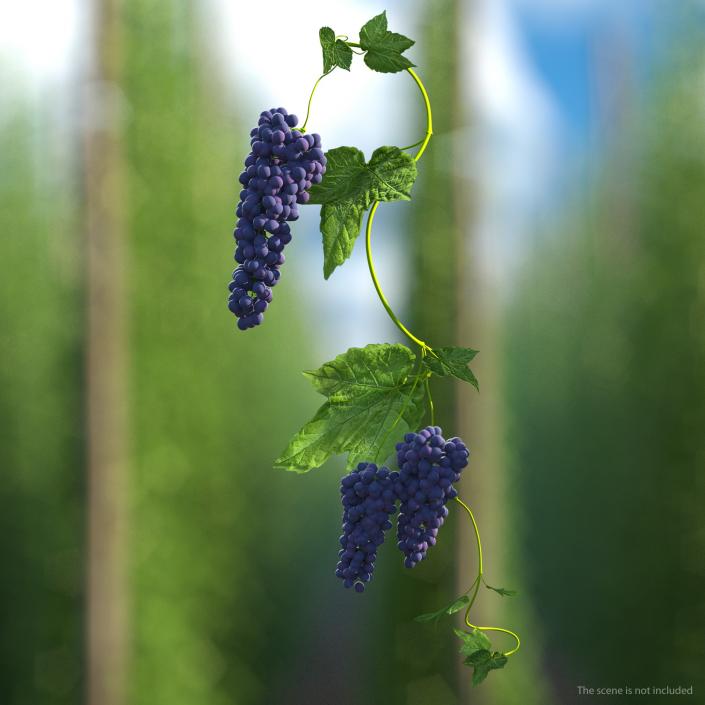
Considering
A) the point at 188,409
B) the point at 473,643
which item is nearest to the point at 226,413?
the point at 188,409

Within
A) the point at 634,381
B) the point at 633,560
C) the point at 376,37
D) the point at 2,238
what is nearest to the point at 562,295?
the point at 634,381

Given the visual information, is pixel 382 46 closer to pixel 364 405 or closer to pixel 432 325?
pixel 364 405

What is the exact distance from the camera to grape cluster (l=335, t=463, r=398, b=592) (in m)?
0.70

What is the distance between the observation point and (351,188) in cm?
75

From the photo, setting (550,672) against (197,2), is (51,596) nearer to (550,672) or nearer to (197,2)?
(197,2)

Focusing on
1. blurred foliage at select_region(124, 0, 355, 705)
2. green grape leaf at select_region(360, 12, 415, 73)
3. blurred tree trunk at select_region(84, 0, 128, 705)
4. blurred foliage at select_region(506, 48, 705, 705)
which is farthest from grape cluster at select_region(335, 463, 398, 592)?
blurred foliage at select_region(506, 48, 705, 705)

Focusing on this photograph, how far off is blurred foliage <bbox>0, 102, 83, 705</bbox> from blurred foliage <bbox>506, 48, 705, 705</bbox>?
7.81ft

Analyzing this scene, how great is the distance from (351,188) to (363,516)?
10.5 inches

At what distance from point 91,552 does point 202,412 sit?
916 mm

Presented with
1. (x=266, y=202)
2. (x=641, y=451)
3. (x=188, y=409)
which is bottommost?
(x=641, y=451)

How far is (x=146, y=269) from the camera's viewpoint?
460 cm

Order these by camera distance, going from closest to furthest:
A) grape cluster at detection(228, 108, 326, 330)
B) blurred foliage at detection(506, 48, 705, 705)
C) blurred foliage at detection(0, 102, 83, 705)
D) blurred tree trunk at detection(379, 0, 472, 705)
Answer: grape cluster at detection(228, 108, 326, 330) → blurred tree trunk at detection(379, 0, 472, 705) → blurred foliage at detection(0, 102, 83, 705) → blurred foliage at detection(506, 48, 705, 705)

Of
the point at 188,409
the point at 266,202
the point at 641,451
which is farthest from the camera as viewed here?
the point at 641,451

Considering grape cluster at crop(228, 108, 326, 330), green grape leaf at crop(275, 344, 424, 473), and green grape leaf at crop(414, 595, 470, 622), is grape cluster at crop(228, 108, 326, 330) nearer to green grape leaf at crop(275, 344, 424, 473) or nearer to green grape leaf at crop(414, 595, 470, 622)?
green grape leaf at crop(275, 344, 424, 473)
